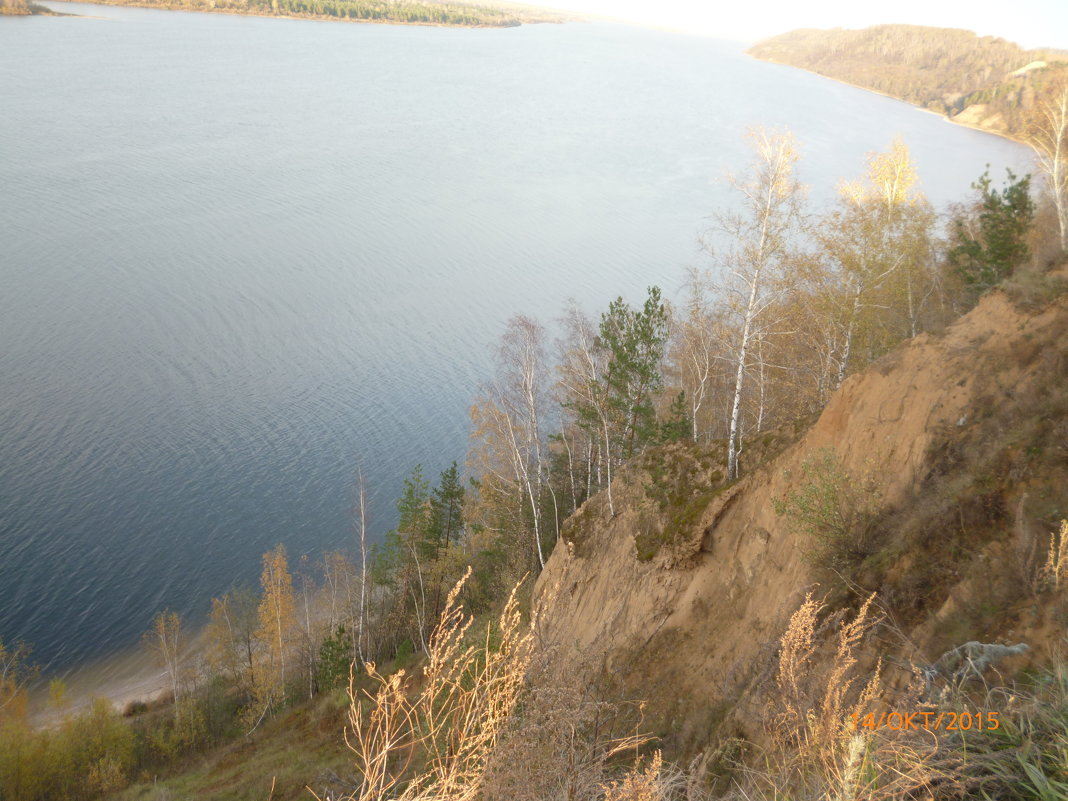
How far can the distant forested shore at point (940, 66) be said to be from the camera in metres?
72.2

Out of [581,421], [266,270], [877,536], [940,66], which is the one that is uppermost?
[940,66]

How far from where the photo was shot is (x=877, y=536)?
30.0 ft

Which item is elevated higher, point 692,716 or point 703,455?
point 703,455

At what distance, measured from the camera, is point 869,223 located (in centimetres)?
2020

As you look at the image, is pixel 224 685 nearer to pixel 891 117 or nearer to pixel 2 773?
pixel 2 773

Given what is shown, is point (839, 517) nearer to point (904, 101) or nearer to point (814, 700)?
point (814, 700)

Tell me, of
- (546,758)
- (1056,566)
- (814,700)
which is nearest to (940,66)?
(1056,566)

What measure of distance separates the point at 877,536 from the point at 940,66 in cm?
12275

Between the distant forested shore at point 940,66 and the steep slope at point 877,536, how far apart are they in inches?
2438

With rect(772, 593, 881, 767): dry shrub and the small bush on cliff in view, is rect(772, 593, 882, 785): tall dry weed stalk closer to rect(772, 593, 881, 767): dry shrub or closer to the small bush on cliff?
rect(772, 593, 881, 767): dry shrub

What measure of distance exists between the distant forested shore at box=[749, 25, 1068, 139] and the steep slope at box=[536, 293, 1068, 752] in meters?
61.9

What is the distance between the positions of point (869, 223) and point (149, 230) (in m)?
56.2

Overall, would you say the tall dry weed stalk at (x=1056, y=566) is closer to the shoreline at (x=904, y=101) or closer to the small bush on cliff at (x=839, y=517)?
the small bush on cliff at (x=839, y=517)

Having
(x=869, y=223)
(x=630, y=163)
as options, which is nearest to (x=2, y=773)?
(x=869, y=223)
